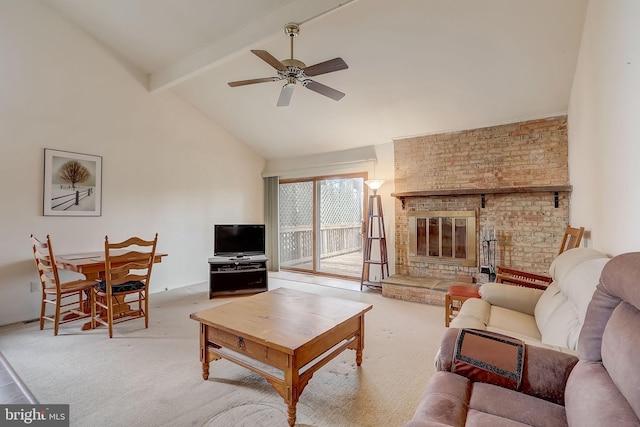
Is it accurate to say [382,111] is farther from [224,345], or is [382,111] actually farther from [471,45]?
[224,345]

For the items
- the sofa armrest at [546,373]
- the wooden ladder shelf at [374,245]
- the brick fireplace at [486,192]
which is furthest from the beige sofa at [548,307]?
the wooden ladder shelf at [374,245]

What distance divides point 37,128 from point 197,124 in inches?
82.6

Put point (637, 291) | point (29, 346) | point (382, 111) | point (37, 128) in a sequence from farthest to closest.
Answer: point (382, 111), point (37, 128), point (29, 346), point (637, 291)

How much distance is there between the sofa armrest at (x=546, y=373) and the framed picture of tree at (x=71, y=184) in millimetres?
4752

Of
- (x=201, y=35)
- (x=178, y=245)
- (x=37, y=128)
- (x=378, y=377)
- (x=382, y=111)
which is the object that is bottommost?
(x=378, y=377)

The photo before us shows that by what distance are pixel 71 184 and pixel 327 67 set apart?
3.53 metres

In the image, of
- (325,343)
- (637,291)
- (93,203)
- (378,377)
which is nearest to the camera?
(637,291)

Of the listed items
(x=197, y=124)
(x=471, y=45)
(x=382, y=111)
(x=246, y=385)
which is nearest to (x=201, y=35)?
(x=197, y=124)

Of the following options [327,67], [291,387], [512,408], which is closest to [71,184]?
[327,67]

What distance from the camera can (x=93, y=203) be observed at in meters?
4.01

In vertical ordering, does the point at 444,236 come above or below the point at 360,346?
above

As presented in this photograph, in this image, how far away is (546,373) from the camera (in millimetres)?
1290

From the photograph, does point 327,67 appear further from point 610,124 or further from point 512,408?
point 512,408

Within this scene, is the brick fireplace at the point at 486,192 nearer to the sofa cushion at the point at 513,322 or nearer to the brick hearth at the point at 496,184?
the brick hearth at the point at 496,184
